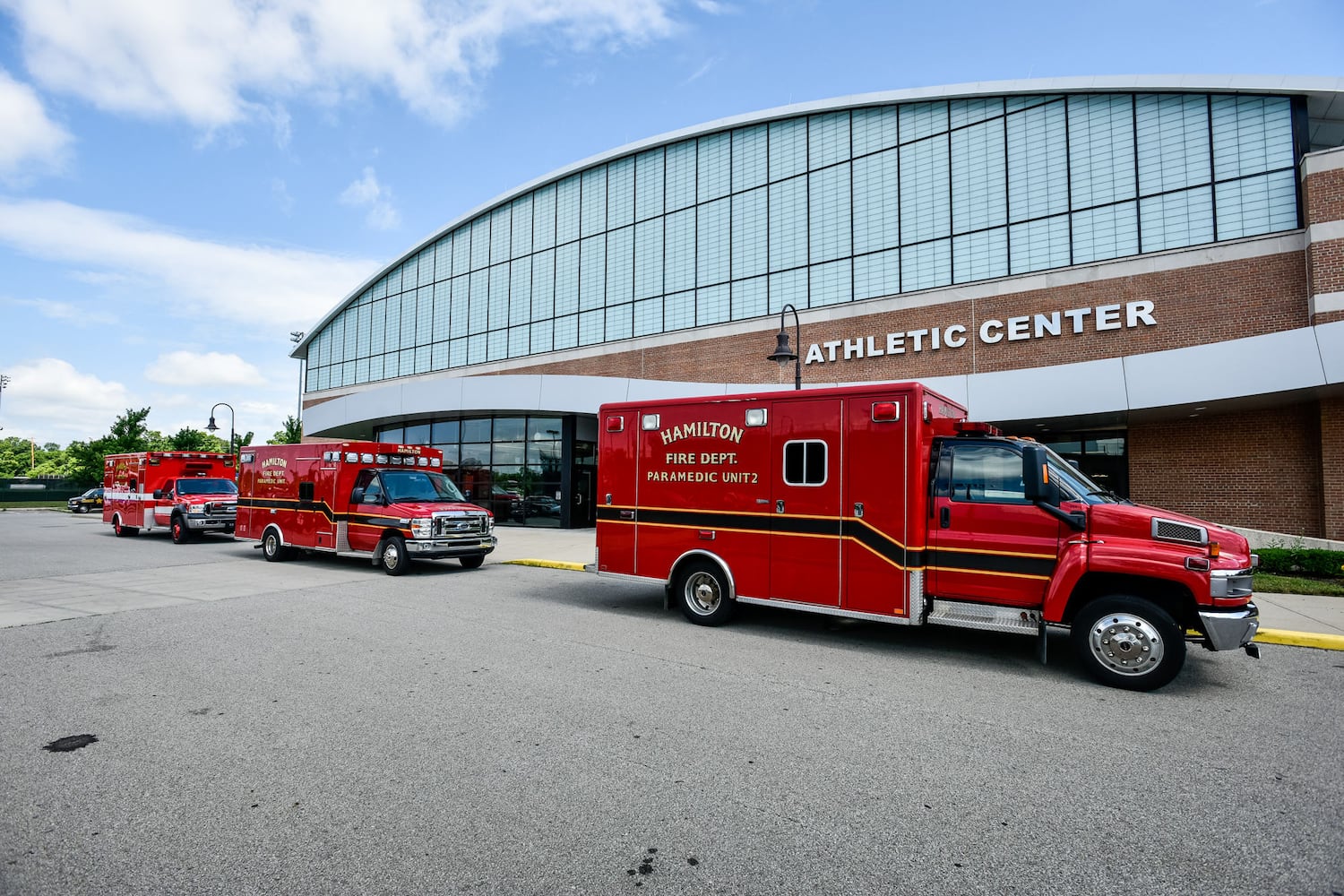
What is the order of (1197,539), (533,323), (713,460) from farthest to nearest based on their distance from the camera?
(533,323), (713,460), (1197,539)

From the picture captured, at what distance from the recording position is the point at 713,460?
8898 millimetres

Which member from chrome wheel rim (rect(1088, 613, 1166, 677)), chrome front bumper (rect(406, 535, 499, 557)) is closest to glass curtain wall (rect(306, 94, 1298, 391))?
chrome front bumper (rect(406, 535, 499, 557))

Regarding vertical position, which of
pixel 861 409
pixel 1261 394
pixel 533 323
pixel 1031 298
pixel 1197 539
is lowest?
pixel 1197 539

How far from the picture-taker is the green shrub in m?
13.0

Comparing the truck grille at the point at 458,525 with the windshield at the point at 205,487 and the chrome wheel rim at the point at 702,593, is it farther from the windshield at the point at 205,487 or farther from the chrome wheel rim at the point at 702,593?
the windshield at the point at 205,487

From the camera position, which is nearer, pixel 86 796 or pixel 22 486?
pixel 86 796

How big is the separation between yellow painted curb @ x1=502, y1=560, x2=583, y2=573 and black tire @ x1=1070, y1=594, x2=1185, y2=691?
32.3 ft

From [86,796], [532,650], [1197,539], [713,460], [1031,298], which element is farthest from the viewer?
[1031,298]

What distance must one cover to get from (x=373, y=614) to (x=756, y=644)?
5.14m

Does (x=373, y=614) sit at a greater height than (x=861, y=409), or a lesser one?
lesser

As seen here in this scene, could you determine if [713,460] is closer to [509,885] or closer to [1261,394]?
[509,885]

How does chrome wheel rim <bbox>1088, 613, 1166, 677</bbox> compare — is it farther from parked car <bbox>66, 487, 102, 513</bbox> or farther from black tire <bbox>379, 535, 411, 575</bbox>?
parked car <bbox>66, 487, 102, 513</bbox>

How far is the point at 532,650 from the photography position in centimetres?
725

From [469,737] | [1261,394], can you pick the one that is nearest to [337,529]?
[469,737]
